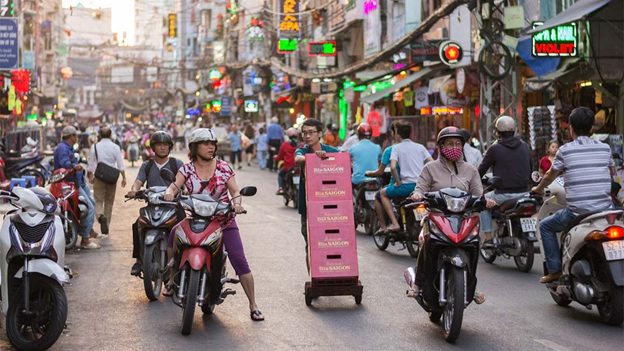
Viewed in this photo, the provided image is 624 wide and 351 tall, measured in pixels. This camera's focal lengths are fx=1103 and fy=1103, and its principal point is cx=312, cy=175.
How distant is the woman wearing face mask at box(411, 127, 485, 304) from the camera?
916 cm

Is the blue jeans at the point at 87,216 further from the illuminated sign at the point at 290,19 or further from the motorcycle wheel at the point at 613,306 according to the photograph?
the illuminated sign at the point at 290,19

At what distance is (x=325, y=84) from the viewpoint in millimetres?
47188

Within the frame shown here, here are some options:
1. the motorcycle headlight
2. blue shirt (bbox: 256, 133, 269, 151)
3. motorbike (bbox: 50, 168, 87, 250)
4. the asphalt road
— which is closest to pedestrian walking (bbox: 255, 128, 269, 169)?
blue shirt (bbox: 256, 133, 269, 151)

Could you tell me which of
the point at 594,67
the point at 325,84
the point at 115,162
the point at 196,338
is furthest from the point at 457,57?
the point at 325,84

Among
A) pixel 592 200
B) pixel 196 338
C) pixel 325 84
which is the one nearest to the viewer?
pixel 196 338

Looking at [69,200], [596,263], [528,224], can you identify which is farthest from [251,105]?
[596,263]

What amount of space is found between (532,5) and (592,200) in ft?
53.0

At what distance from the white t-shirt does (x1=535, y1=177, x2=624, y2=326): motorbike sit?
15.4 feet

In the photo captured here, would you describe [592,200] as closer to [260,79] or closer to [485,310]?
[485,310]

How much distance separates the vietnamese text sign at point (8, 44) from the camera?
30.3 metres

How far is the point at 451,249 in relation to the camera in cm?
845

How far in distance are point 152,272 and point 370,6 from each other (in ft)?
104

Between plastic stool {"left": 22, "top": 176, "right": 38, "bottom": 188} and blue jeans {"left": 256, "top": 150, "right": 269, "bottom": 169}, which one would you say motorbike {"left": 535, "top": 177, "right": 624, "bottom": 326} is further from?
blue jeans {"left": 256, "top": 150, "right": 269, "bottom": 169}

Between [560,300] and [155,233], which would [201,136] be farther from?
[560,300]
